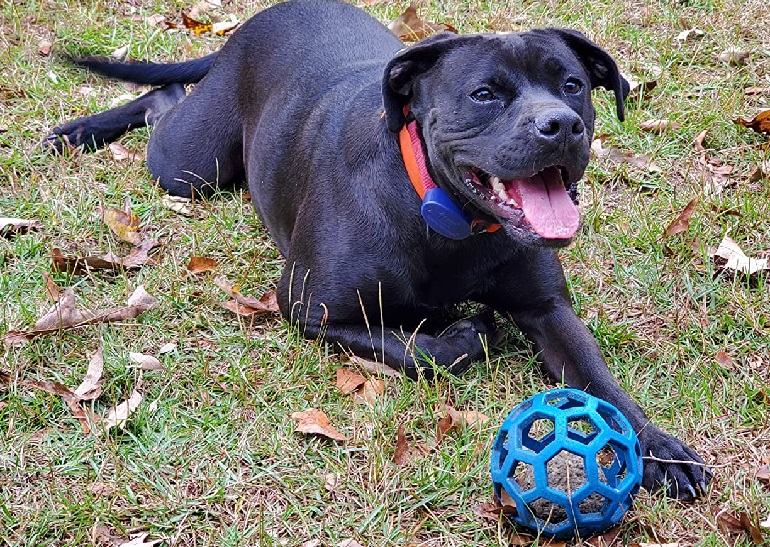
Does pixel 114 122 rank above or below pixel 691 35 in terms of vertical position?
below

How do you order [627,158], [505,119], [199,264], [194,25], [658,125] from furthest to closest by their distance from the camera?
[194,25], [658,125], [627,158], [199,264], [505,119]

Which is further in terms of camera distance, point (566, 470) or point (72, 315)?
point (72, 315)

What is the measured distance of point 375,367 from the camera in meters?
3.59

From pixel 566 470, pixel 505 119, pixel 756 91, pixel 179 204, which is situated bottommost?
pixel 179 204

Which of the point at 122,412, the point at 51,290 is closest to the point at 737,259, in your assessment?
the point at 122,412

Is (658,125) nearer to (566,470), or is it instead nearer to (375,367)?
(375,367)

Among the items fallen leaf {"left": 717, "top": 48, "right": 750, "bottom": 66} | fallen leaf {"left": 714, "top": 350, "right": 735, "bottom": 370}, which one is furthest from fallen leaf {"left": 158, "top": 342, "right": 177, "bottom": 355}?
fallen leaf {"left": 717, "top": 48, "right": 750, "bottom": 66}

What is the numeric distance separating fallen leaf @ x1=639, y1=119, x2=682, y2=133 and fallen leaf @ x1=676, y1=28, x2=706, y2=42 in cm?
105

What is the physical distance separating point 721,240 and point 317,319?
72.2 inches

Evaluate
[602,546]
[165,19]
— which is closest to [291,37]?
[165,19]

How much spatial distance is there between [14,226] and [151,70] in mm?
1278

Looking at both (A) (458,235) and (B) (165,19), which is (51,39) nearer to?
(B) (165,19)

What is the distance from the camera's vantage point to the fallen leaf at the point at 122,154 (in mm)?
5090

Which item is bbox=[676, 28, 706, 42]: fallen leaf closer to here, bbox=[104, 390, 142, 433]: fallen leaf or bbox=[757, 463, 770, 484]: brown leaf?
bbox=[757, 463, 770, 484]: brown leaf
